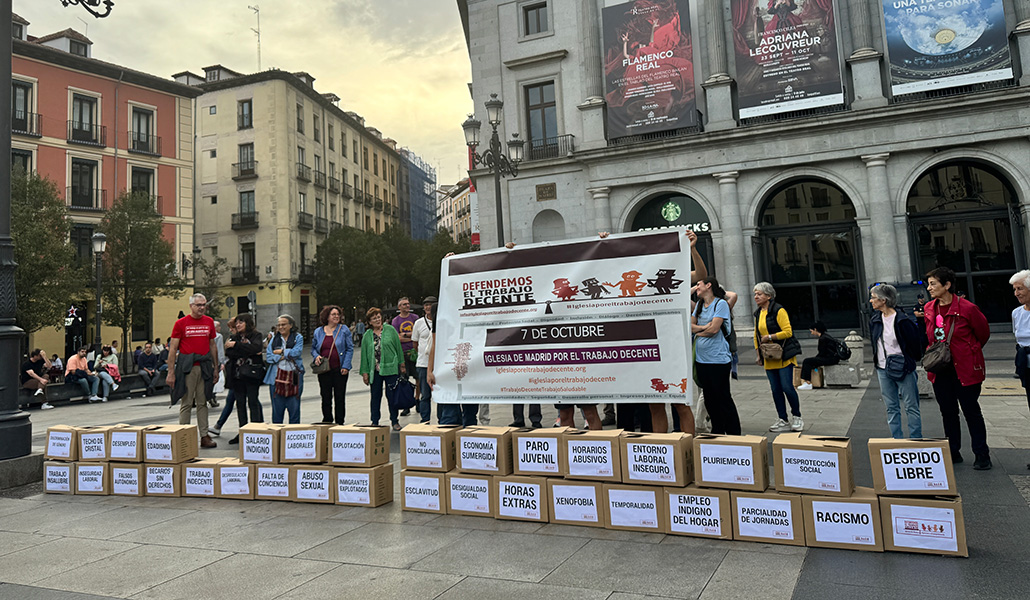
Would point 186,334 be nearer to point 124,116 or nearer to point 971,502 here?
point 971,502

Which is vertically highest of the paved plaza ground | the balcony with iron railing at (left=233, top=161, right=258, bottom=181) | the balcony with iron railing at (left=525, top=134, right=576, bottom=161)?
the balcony with iron railing at (left=233, top=161, right=258, bottom=181)

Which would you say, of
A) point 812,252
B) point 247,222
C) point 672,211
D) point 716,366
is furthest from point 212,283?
point 716,366

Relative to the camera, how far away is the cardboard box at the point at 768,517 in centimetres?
423

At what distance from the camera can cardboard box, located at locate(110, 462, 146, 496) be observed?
6504 mm

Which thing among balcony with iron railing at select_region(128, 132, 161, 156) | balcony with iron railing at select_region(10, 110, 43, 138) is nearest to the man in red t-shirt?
balcony with iron railing at select_region(10, 110, 43, 138)

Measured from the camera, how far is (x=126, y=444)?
6.55m

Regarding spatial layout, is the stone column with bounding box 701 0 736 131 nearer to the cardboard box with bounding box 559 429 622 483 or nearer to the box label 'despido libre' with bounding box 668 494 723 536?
the cardboard box with bounding box 559 429 622 483

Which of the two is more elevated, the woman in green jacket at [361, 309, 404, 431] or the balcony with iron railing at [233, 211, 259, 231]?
the balcony with iron railing at [233, 211, 259, 231]

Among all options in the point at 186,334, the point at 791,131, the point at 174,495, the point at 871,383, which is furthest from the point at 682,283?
the point at 791,131

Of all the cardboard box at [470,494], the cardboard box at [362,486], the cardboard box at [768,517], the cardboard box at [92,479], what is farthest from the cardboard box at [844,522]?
the cardboard box at [92,479]

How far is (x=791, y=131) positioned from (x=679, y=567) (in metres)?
21.2

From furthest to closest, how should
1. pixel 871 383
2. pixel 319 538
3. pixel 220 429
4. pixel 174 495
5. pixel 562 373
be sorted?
1. pixel 871 383
2. pixel 220 429
3. pixel 174 495
4. pixel 562 373
5. pixel 319 538

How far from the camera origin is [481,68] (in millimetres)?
27516

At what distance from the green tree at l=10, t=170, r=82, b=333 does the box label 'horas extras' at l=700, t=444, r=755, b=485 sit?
25.8 m
